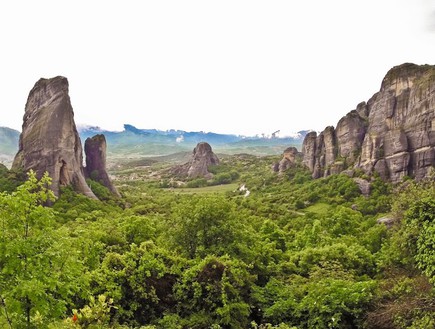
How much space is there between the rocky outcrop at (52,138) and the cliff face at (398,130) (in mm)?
76527

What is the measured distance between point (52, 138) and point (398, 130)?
86.0 m

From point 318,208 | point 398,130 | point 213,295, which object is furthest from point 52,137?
point 398,130

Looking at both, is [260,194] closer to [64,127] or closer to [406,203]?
[64,127]

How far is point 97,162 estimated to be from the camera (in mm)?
105438

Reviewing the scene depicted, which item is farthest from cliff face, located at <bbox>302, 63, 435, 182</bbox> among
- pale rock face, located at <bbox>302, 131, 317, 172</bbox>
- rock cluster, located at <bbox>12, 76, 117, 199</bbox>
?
rock cluster, located at <bbox>12, 76, 117, 199</bbox>

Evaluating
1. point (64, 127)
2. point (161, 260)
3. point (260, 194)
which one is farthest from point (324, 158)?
point (161, 260)

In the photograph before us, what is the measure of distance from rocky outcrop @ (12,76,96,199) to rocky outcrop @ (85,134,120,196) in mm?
14855

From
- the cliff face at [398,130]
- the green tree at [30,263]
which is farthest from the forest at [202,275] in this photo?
the cliff face at [398,130]

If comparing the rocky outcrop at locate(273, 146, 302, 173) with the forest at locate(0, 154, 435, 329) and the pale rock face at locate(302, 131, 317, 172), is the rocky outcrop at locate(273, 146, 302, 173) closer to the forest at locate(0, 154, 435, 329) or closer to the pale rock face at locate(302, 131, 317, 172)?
the pale rock face at locate(302, 131, 317, 172)

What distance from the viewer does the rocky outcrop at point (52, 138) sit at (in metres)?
79.6

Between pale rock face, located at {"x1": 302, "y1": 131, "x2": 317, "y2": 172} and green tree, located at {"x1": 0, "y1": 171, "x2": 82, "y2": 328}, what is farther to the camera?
pale rock face, located at {"x1": 302, "y1": 131, "x2": 317, "y2": 172}

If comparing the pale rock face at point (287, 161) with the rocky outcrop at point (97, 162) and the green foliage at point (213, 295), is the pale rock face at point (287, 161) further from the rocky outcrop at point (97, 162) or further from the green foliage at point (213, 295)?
the green foliage at point (213, 295)

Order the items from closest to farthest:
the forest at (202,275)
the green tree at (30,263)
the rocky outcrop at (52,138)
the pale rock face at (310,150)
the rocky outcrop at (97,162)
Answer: the green tree at (30,263) < the forest at (202,275) < the rocky outcrop at (52,138) < the rocky outcrop at (97,162) < the pale rock face at (310,150)

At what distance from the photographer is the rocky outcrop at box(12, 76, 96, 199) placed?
79562 millimetres
